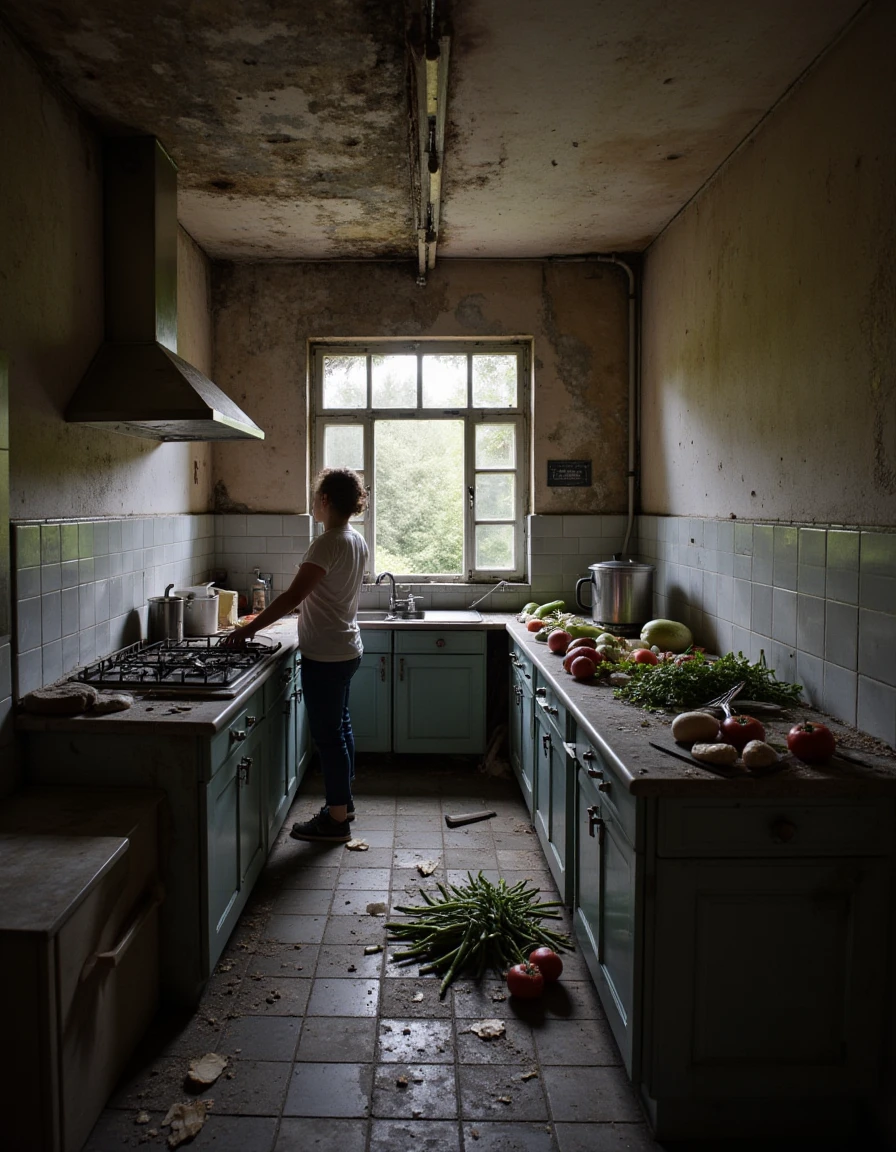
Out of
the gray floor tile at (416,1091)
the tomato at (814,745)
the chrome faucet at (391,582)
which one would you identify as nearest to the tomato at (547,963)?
the gray floor tile at (416,1091)

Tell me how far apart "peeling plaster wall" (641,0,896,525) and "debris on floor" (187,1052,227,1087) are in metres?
2.48

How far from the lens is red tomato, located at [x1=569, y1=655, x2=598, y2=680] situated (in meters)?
3.22

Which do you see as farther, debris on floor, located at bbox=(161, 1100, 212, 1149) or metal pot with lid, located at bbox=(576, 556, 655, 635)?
metal pot with lid, located at bbox=(576, 556, 655, 635)

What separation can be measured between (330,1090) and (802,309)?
2.91 metres

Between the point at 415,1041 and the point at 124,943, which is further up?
the point at 124,943

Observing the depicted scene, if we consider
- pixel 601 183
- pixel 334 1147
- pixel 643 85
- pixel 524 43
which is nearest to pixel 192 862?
pixel 334 1147

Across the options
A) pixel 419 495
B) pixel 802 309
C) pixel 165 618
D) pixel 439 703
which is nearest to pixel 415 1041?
pixel 165 618

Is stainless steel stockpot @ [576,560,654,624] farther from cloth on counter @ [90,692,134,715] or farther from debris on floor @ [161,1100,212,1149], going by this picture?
debris on floor @ [161,1100,212,1149]

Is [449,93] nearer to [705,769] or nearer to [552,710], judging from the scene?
[552,710]

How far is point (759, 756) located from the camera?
6.70 feet

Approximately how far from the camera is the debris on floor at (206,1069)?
7.35 ft

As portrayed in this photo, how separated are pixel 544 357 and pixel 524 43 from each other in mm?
2513

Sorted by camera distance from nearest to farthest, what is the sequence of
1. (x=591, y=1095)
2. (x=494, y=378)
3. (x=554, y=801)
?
(x=591, y=1095), (x=554, y=801), (x=494, y=378)

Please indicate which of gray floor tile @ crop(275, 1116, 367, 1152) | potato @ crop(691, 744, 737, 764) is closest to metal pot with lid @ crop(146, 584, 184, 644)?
gray floor tile @ crop(275, 1116, 367, 1152)
